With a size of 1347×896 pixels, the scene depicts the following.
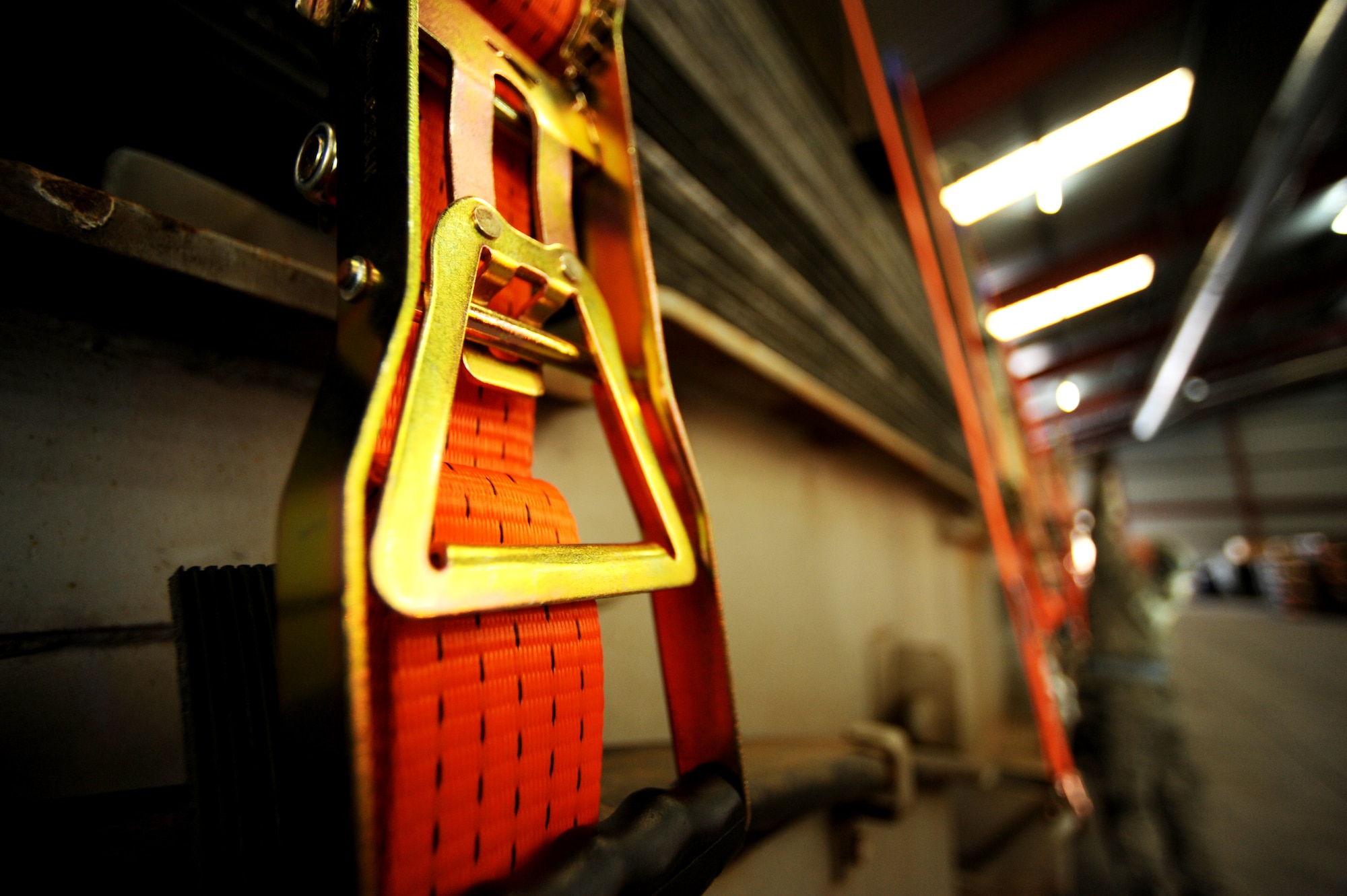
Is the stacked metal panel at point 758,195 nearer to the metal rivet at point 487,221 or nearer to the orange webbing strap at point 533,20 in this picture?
the orange webbing strap at point 533,20

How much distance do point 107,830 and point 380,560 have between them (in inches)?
12.9

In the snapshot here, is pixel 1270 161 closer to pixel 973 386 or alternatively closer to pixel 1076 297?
pixel 1076 297

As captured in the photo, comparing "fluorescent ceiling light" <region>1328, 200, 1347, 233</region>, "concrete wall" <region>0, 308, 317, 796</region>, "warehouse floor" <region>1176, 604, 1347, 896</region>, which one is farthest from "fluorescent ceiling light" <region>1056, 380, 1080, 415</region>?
"concrete wall" <region>0, 308, 317, 796</region>

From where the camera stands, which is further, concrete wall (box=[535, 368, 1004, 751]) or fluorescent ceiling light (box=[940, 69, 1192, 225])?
fluorescent ceiling light (box=[940, 69, 1192, 225])

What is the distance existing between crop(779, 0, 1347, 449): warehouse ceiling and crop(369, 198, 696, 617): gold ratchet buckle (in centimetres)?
152

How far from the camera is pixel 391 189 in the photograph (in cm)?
31

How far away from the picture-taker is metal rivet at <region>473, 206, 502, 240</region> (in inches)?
13.2

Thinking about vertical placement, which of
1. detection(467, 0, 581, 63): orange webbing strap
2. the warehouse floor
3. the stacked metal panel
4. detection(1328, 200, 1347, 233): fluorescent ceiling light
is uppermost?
detection(1328, 200, 1347, 233): fluorescent ceiling light

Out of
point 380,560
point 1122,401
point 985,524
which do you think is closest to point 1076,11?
point 985,524

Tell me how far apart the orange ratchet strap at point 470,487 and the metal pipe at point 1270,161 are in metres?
4.80

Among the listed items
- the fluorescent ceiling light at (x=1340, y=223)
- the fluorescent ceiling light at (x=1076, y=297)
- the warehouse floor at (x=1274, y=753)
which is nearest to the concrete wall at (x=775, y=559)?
the warehouse floor at (x=1274, y=753)

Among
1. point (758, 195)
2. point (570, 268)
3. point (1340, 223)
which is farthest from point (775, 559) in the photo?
point (1340, 223)

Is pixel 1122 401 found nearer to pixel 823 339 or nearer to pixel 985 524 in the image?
pixel 985 524

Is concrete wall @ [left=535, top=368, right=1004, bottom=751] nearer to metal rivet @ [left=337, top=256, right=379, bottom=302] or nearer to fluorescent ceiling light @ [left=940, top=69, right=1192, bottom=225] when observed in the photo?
metal rivet @ [left=337, top=256, right=379, bottom=302]
